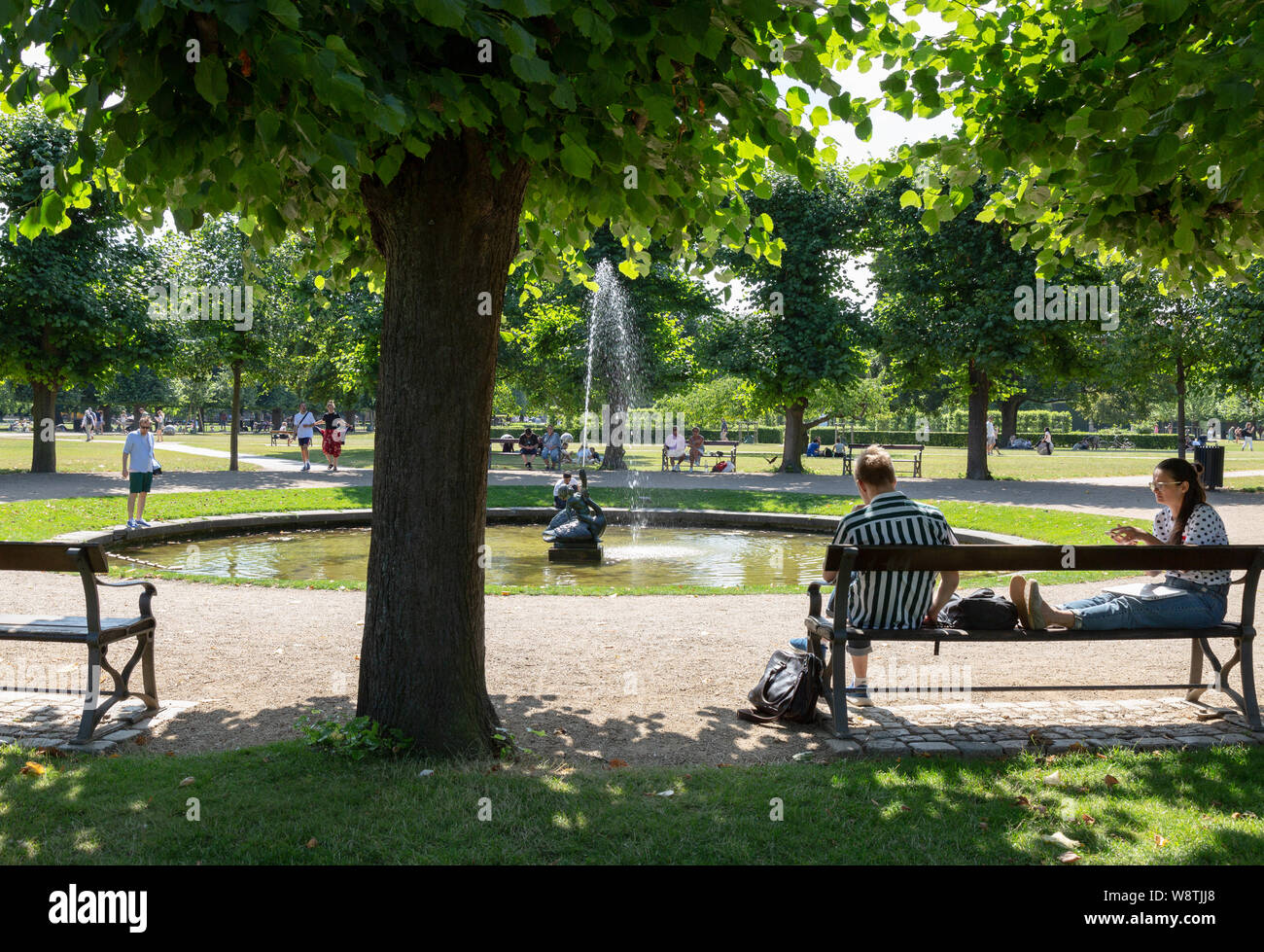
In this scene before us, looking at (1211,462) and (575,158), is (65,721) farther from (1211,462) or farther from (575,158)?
(1211,462)

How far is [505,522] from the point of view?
1759 centimetres

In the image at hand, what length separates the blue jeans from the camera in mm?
5516

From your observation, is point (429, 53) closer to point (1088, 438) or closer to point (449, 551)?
point (449, 551)

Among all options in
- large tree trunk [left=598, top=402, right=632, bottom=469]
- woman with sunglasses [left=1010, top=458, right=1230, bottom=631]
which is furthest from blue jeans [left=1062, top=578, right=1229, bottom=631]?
large tree trunk [left=598, top=402, right=632, bottom=469]

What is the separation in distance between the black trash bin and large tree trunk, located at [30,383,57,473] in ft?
94.7

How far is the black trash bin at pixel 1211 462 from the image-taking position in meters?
24.1

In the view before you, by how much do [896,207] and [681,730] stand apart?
1034 inches

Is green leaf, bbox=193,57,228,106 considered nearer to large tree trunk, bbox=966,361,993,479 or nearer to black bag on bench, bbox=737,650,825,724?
black bag on bench, bbox=737,650,825,724

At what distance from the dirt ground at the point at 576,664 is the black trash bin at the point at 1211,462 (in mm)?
16817

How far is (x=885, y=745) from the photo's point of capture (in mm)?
4992

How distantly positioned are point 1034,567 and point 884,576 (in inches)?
31.3

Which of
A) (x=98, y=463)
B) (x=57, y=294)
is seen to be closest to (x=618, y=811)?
(x=57, y=294)

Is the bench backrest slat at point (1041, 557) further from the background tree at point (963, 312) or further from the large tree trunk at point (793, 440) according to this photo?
the large tree trunk at point (793, 440)
